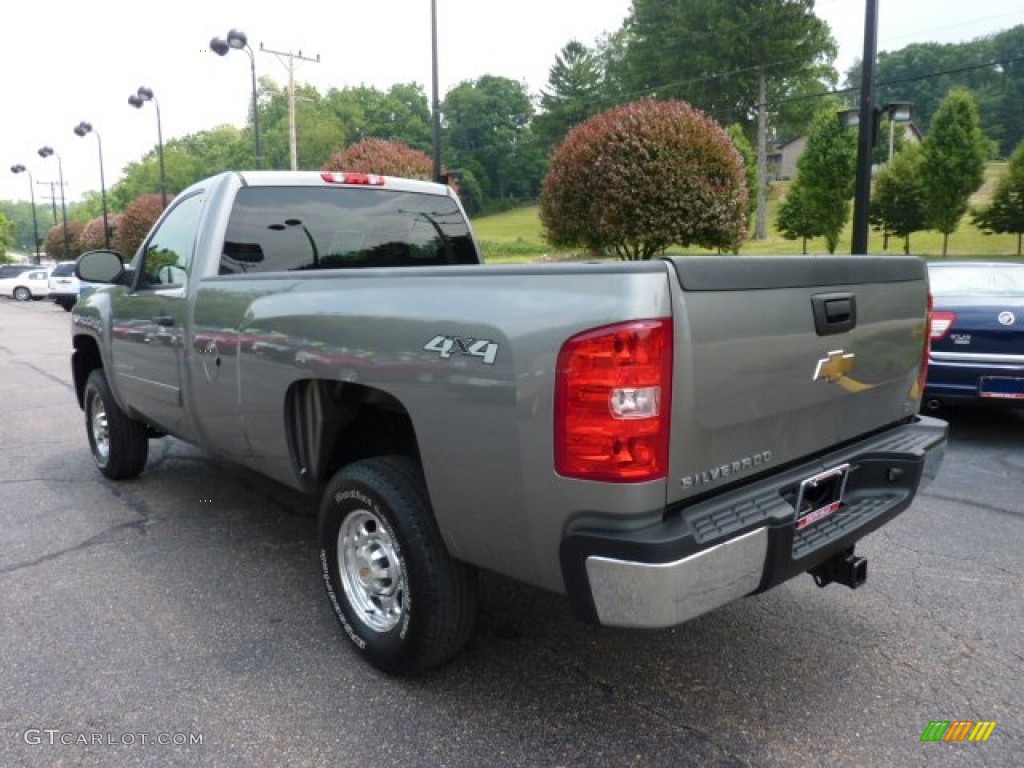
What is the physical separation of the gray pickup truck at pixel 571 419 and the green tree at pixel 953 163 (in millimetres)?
36202

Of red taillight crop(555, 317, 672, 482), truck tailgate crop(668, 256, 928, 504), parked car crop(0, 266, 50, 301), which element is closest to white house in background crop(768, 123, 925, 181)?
parked car crop(0, 266, 50, 301)

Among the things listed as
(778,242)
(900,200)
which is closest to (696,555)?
(900,200)

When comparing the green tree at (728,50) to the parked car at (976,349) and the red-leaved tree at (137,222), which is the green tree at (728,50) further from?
the parked car at (976,349)

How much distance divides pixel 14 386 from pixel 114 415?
6.11 m

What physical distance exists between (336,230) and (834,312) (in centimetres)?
264

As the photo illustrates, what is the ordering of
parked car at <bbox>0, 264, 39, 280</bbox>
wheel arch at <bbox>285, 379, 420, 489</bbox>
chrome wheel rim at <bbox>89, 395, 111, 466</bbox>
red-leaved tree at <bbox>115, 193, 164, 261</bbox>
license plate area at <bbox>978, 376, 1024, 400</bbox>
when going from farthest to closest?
red-leaved tree at <bbox>115, 193, 164, 261</bbox> < parked car at <bbox>0, 264, 39, 280</bbox> < license plate area at <bbox>978, 376, 1024, 400</bbox> < chrome wheel rim at <bbox>89, 395, 111, 466</bbox> < wheel arch at <bbox>285, 379, 420, 489</bbox>

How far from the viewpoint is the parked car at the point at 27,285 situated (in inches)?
1426

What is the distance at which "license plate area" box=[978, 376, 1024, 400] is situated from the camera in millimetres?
6055

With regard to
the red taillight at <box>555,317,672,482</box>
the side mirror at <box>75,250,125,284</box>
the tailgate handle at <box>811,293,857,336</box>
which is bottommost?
the red taillight at <box>555,317,672,482</box>

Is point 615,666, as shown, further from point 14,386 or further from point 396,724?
point 14,386

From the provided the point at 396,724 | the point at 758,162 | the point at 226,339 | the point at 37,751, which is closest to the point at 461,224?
the point at 226,339

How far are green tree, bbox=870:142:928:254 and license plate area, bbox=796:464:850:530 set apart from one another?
→ 41.4 metres

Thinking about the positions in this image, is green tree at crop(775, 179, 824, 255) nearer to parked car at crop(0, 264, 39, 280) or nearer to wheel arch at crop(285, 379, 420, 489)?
parked car at crop(0, 264, 39, 280)

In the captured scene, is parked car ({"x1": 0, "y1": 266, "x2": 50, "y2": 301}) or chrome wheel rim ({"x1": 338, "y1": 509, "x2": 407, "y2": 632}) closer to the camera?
chrome wheel rim ({"x1": 338, "y1": 509, "x2": 407, "y2": 632})
